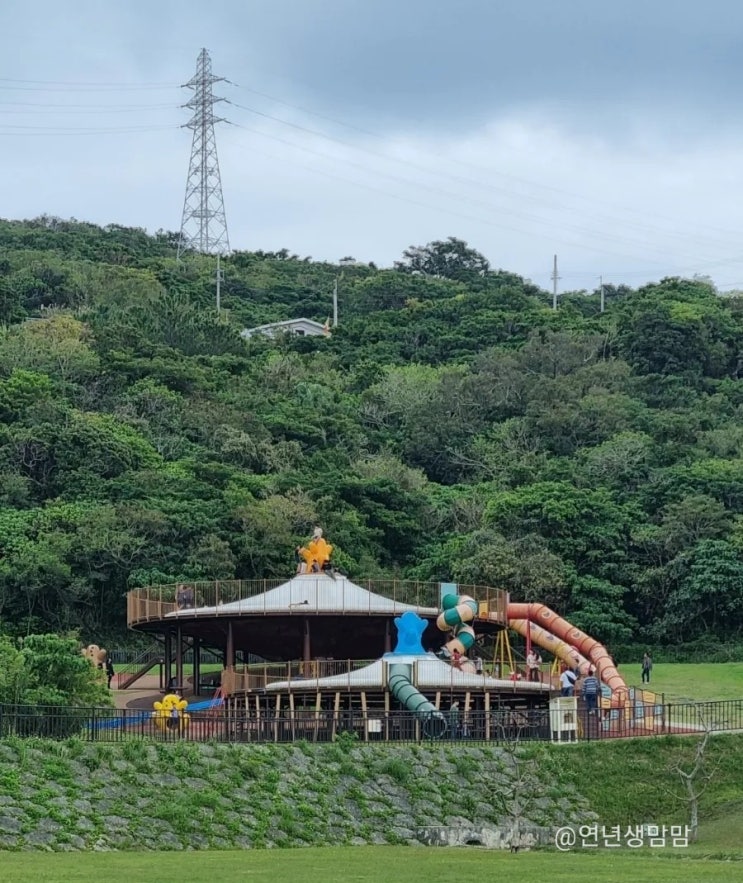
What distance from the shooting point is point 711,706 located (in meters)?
40.1

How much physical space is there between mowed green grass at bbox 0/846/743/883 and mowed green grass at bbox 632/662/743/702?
21084 mm

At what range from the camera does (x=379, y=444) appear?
88.0 m

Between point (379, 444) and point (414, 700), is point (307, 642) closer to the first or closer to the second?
point (414, 700)

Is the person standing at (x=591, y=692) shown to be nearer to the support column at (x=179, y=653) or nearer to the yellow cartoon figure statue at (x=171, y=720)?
the yellow cartoon figure statue at (x=171, y=720)

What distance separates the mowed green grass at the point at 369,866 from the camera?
21297mm

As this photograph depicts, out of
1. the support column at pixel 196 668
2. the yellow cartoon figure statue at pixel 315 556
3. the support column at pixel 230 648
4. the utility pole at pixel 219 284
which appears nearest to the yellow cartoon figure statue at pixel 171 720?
the support column at pixel 230 648

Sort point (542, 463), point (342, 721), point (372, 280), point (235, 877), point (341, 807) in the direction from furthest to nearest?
1. point (372, 280)
2. point (542, 463)
3. point (342, 721)
4. point (341, 807)
5. point (235, 877)

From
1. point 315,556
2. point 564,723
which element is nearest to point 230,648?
point 315,556

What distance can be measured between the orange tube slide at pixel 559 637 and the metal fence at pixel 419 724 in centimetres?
846

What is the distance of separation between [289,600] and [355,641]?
3.66 meters

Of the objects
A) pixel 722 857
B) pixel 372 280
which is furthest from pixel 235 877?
pixel 372 280

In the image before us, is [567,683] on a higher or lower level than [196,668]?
higher

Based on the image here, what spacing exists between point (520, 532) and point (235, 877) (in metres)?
46.8

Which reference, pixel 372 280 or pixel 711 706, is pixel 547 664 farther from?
pixel 372 280
